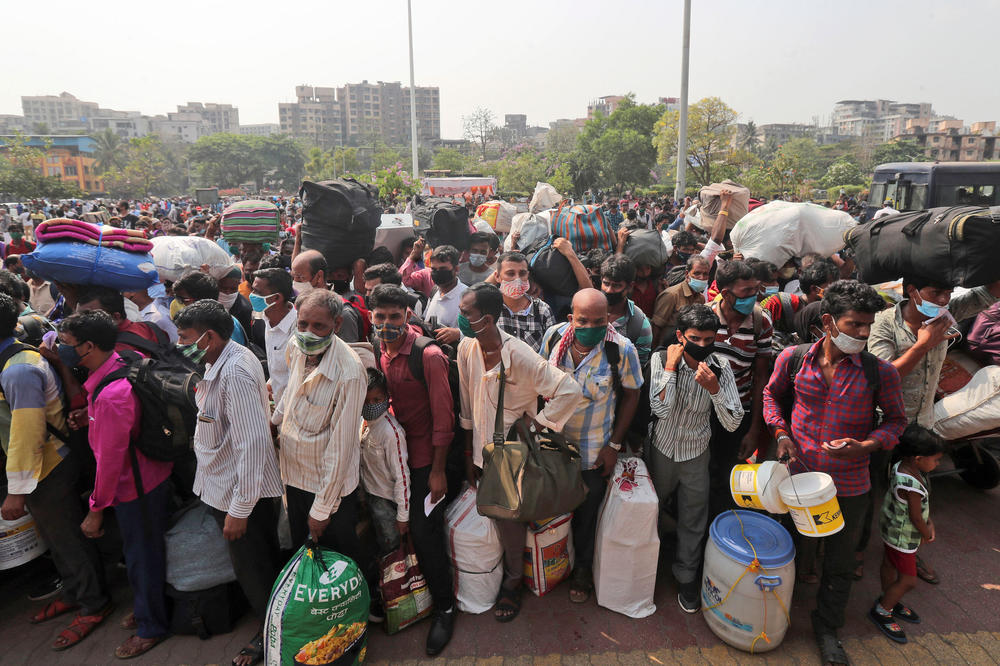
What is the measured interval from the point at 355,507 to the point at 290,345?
88 centimetres

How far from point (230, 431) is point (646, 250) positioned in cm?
303

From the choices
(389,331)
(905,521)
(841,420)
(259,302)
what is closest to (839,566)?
(905,521)

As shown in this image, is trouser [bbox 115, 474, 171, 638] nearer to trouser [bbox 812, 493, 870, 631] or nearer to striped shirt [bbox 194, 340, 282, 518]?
striped shirt [bbox 194, 340, 282, 518]

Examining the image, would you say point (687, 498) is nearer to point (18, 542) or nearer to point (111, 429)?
point (111, 429)

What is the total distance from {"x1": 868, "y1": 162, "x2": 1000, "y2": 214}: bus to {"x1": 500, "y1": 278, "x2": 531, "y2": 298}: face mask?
11.5 metres

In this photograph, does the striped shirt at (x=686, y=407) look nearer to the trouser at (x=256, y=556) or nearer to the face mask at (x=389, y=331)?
the face mask at (x=389, y=331)

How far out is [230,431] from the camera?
2574mm

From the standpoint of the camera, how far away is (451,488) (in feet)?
10.4

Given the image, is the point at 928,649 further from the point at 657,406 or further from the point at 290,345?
the point at 290,345

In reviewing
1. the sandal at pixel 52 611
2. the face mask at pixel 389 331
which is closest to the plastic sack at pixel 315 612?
the face mask at pixel 389 331

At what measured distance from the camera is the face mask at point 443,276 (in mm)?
3820

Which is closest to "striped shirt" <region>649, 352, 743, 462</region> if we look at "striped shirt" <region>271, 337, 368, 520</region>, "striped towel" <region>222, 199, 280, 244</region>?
"striped shirt" <region>271, 337, 368, 520</region>

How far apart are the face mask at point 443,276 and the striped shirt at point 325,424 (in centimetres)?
137

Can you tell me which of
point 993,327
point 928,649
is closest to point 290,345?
point 928,649
